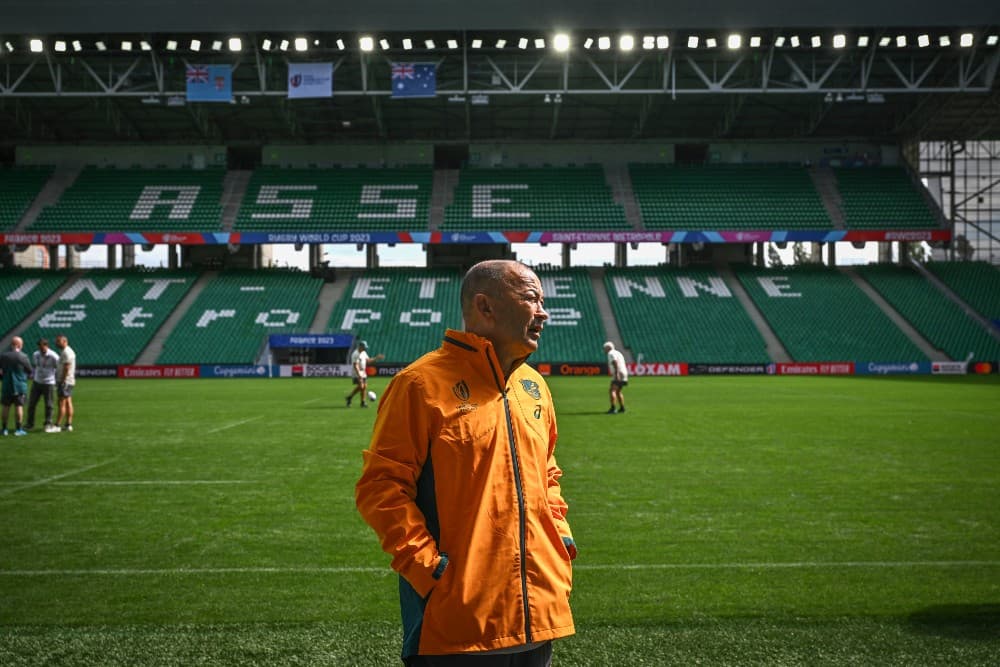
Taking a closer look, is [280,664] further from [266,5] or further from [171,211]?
[171,211]

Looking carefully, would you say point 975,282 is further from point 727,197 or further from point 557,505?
point 557,505

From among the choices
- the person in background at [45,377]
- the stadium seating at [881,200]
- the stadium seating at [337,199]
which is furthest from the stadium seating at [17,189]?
the stadium seating at [881,200]

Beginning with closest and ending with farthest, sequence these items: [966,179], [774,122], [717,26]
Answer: [717,26], [774,122], [966,179]

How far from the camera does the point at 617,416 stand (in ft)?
63.2

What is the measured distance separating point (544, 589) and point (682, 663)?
2.41 metres

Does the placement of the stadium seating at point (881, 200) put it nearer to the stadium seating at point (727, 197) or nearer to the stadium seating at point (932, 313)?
the stadium seating at point (727, 197)

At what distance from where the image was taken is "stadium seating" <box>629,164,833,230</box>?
5041cm

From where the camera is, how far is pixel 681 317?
45.5m

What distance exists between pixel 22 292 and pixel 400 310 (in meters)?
22.5

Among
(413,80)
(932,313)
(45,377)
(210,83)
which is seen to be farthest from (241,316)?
(932,313)

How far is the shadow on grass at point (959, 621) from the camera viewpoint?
5.09m

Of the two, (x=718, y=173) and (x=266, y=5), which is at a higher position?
(x=266, y=5)

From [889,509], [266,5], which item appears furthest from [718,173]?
[889,509]

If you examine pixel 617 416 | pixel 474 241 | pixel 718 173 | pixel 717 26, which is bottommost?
pixel 617 416
